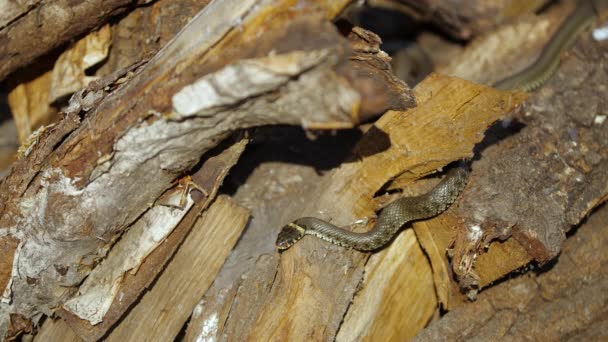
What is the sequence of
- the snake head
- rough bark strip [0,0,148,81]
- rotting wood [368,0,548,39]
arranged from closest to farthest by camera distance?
rough bark strip [0,0,148,81] → the snake head → rotting wood [368,0,548,39]

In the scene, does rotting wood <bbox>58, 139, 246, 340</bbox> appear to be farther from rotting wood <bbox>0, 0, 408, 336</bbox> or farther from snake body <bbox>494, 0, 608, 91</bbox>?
snake body <bbox>494, 0, 608, 91</bbox>

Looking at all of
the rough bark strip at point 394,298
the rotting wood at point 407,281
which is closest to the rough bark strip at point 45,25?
the rotting wood at point 407,281

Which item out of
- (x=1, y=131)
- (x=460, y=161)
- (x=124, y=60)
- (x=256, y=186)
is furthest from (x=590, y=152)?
(x=1, y=131)

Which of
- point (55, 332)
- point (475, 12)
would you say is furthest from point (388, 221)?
point (475, 12)

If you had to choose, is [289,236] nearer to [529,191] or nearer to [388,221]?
[388,221]

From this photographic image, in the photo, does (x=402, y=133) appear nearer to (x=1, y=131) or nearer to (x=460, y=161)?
(x=460, y=161)

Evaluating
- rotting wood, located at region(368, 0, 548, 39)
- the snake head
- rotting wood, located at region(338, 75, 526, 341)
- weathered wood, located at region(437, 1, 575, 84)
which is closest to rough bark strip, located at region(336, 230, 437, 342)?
rotting wood, located at region(338, 75, 526, 341)

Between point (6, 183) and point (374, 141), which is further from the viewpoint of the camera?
point (374, 141)
